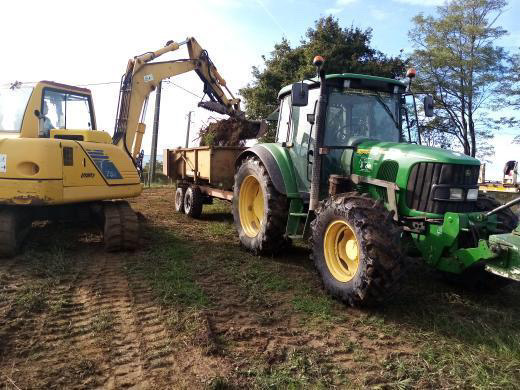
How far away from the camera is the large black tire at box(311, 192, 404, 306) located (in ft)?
12.8

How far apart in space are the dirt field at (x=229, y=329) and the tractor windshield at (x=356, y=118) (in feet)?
5.78

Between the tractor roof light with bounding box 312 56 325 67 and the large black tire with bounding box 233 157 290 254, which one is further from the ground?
the tractor roof light with bounding box 312 56 325 67

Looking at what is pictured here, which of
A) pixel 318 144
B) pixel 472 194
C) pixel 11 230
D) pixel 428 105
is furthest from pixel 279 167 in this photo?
pixel 11 230

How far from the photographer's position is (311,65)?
55.3 feet

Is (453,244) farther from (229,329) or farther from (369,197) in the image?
(229,329)

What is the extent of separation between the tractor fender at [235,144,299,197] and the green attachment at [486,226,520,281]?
8.11 feet

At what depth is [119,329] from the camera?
11.9ft

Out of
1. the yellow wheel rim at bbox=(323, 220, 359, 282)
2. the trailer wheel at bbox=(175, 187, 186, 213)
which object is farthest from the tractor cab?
the trailer wheel at bbox=(175, 187, 186, 213)

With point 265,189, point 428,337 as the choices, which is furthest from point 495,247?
point 265,189

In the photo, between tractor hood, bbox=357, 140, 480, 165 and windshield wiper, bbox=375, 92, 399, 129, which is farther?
windshield wiper, bbox=375, 92, 399, 129

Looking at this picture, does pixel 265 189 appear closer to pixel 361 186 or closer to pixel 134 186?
pixel 361 186

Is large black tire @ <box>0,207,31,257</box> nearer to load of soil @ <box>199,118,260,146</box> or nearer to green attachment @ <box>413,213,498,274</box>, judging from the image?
green attachment @ <box>413,213,498,274</box>

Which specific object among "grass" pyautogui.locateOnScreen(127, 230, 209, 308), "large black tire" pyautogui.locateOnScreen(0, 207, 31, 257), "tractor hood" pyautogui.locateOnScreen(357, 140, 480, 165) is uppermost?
"tractor hood" pyautogui.locateOnScreen(357, 140, 480, 165)

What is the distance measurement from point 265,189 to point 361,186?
1338 mm
